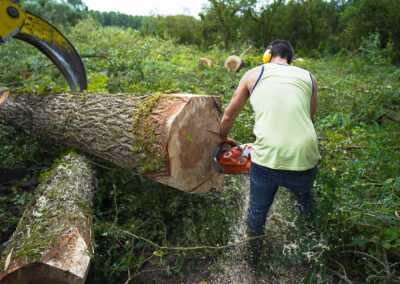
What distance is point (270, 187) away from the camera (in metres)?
1.95

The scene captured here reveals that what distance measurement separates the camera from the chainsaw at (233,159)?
7.36 feet

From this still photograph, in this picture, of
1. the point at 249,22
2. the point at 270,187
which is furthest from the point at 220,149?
the point at 249,22

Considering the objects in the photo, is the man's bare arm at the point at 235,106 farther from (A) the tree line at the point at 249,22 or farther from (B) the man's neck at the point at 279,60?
(A) the tree line at the point at 249,22

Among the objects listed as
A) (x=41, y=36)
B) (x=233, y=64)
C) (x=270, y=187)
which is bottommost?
(x=270, y=187)

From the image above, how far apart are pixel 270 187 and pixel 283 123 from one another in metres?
0.50

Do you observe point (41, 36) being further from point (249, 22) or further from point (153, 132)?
point (249, 22)

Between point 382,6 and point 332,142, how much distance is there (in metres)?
8.40

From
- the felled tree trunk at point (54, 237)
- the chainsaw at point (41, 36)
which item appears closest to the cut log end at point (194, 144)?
the felled tree trunk at point (54, 237)

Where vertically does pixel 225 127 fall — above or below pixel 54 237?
above

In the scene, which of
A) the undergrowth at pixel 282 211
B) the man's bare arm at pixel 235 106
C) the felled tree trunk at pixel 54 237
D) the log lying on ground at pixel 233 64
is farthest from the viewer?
the log lying on ground at pixel 233 64

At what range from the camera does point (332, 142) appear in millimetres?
2980

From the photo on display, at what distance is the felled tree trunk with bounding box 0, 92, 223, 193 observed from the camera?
81.5 inches

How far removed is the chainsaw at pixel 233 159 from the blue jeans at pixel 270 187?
0.22 metres

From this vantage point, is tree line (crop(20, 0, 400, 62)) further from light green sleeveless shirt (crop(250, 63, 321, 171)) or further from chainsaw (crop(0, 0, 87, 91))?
light green sleeveless shirt (crop(250, 63, 321, 171))
